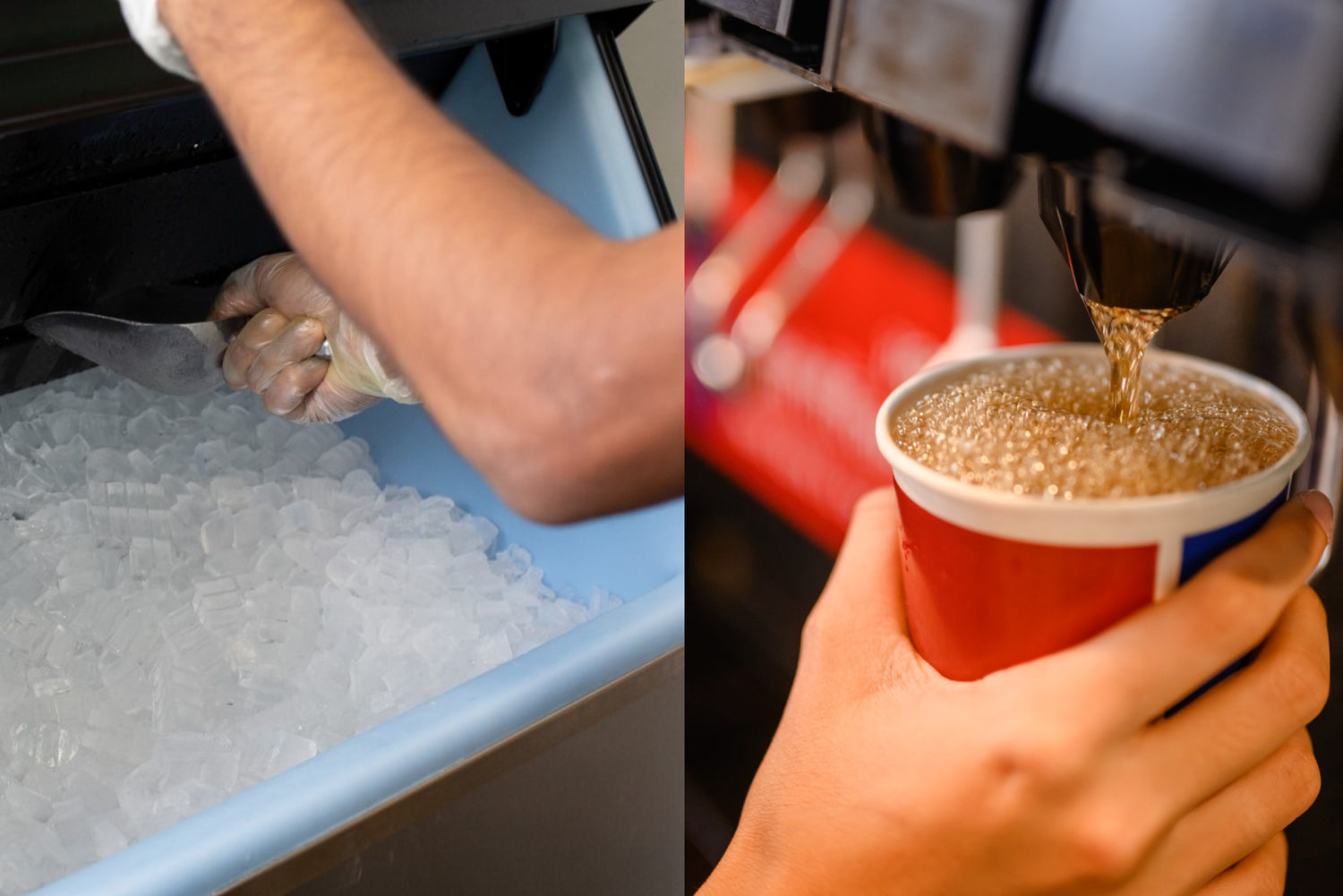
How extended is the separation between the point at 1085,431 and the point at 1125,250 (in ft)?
0.26

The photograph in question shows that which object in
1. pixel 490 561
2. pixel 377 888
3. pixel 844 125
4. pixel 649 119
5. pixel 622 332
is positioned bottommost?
pixel 490 561

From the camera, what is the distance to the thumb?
54 centimetres

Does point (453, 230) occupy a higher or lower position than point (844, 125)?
lower

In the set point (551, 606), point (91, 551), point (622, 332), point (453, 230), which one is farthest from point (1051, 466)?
point (91, 551)

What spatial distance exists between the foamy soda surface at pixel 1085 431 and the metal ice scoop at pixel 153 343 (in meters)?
0.86

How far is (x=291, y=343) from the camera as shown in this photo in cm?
A: 118

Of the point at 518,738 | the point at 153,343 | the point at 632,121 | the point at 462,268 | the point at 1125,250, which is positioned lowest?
the point at 518,738

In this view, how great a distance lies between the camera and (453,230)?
→ 661mm

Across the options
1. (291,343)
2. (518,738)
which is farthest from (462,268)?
(291,343)

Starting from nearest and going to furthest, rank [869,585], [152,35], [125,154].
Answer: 1. [869,585]
2. [152,35]
3. [125,154]

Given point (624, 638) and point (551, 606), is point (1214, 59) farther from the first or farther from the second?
point (551, 606)

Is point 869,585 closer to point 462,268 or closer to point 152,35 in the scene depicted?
point 462,268

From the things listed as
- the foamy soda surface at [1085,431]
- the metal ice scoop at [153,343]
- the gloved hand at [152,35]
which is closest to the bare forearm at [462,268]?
the gloved hand at [152,35]

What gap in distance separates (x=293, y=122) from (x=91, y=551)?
0.72m
